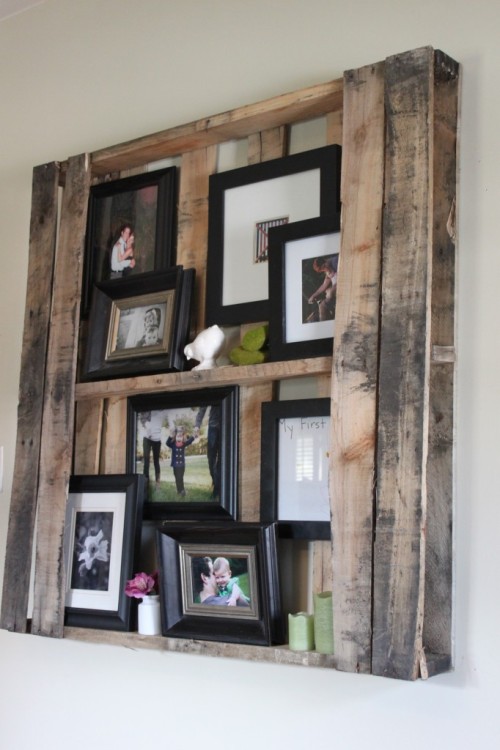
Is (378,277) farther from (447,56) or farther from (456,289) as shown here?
(447,56)

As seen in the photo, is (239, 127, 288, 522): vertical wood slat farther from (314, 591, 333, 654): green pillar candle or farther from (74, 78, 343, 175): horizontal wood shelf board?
(314, 591, 333, 654): green pillar candle

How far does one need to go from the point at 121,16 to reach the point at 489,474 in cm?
158

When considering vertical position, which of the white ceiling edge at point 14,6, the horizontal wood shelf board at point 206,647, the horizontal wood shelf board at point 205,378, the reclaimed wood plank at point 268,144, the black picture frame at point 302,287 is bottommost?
the horizontal wood shelf board at point 206,647

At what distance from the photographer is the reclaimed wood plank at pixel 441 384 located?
1.71m

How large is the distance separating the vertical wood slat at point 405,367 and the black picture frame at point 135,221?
639 millimetres

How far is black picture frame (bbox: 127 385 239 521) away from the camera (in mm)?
2049

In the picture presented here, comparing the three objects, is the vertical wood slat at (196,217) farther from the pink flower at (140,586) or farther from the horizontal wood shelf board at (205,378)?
the pink flower at (140,586)

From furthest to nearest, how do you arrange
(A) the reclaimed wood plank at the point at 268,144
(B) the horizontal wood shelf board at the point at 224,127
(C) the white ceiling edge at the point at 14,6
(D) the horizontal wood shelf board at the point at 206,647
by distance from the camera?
1. (C) the white ceiling edge at the point at 14,6
2. (A) the reclaimed wood plank at the point at 268,144
3. (B) the horizontal wood shelf board at the point at 224,127
4. (D) the horizontal wood shelf board at the point at 206,647

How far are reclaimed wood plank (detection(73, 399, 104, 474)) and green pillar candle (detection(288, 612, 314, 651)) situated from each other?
0.70m

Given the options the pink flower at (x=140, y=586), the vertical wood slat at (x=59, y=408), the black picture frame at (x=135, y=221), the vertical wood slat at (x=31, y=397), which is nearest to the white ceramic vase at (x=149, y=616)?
the pink flower at (x=140, y=586)

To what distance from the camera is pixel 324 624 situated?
1.78 metres

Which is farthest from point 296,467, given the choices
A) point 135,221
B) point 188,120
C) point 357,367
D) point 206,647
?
point 188,120

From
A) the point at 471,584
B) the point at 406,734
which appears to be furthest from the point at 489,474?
the point at 406,734

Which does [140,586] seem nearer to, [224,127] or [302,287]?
[302,287]
